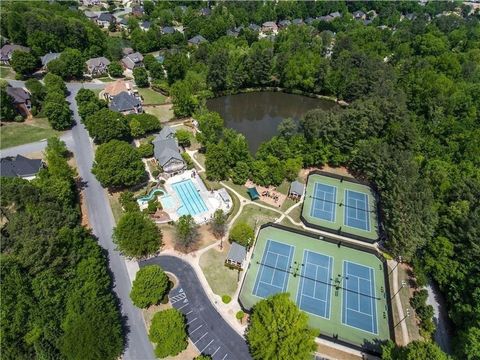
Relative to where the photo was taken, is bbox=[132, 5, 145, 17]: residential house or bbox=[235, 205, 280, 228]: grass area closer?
bbox=[235, 205, 280, 228]: grass area

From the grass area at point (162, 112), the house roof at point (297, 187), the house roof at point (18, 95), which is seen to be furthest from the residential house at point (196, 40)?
the house roof at point (297, 187)

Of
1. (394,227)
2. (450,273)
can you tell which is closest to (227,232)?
(394,227)

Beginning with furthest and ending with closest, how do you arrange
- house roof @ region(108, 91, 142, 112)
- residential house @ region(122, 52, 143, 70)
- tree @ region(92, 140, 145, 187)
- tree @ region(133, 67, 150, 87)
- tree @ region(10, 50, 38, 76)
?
1. residential house @ region(122, 52, 143, 70)
2. tree @ region(133, 67, 150, 87)
3. tree @ region(10, 50, 38, 76)
4. house roof @ region(108, 91, 142, 112)
5. tree @ region(92, 140, 145, 187)

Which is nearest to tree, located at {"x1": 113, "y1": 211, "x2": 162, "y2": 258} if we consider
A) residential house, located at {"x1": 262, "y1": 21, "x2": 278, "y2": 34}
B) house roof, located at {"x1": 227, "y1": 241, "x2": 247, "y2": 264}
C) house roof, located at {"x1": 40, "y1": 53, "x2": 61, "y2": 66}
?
house roof, located at {"x1": 227, "y1": 241, "x2": 247, "y2": 264}

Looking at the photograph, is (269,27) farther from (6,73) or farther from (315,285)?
(315,285)

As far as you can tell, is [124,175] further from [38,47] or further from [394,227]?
[38,47]

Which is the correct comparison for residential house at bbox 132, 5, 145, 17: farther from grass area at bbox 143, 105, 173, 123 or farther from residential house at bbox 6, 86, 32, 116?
residential house at bbox 6, 86, 32, 116

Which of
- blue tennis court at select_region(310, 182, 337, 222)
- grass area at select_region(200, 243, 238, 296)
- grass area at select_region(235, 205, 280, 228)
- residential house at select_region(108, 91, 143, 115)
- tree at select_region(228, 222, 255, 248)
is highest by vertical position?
residential house at select_region(108, 91, 143, 115)

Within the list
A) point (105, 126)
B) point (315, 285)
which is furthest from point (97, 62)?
point (315, 285)
